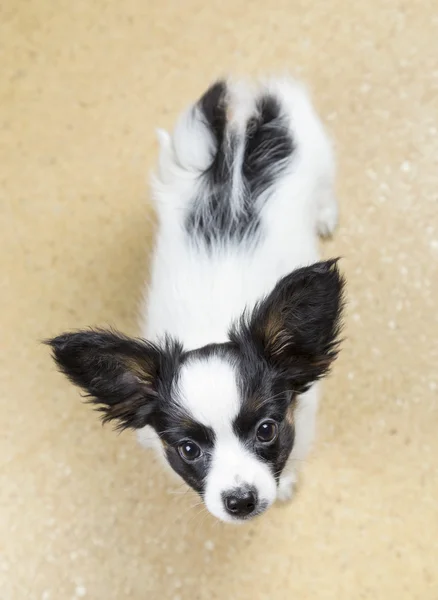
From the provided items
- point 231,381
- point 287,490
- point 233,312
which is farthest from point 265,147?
point 287,490

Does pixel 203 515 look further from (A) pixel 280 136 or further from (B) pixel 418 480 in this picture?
(A) pixel 280 136

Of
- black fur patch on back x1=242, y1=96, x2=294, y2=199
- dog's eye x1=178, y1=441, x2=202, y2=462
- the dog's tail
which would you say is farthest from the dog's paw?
black fur patch on back x1=242, y1=96, x2=294, y2=199

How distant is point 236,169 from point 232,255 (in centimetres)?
28

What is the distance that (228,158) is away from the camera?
198 cm

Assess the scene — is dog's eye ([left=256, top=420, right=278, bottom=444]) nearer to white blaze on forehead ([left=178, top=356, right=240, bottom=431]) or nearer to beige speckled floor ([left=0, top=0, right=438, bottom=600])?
white blaze on forehead ([left=178, top=356, right=240, bottom=431])

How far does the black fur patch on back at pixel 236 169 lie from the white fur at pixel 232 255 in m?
0.03

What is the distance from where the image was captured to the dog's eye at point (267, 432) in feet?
5.08

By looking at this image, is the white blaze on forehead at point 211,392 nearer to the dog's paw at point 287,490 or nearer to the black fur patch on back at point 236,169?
the black fur patch on back at point 236,169

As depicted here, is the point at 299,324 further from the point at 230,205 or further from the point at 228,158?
the point at 228,158

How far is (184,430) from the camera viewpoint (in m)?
1.54

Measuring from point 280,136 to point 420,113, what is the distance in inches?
32.0

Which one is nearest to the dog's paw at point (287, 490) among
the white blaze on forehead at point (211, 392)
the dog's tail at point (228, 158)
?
the white blaze on forehead at point (211, 392)

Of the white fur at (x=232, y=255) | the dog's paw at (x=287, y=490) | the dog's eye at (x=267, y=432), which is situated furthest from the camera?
the dog's paw at (x=287, y=490)

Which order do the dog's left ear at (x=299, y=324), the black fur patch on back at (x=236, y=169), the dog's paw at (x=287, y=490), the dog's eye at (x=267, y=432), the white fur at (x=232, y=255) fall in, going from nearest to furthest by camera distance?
the dog's left ear at (x=299, y=324), the dog's eye at (x=267, y=432), the white fur at (x=232, y=255), the black fur patch on back at (x=236, y=169), the dog's paw at (x=287, y=490)
